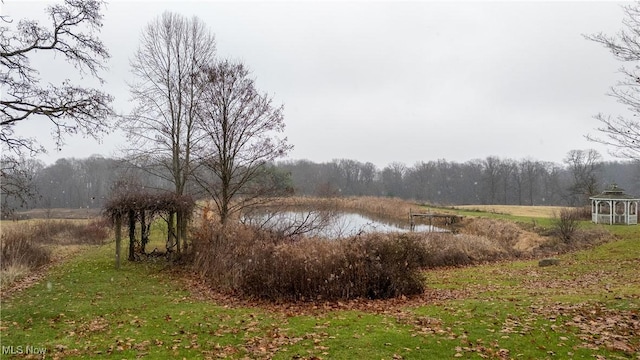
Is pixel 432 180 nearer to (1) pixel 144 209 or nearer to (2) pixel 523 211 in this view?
(2) pixel 523 211

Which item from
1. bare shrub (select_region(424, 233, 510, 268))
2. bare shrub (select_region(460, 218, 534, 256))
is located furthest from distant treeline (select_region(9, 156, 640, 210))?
bare shrub (select_region(424, 233, 510, 268))

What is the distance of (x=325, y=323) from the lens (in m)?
7.34

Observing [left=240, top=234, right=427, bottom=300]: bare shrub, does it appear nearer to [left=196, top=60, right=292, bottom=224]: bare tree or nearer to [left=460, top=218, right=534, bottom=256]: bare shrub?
[left=196, top=60, right=292, bottom=224]: bare tree

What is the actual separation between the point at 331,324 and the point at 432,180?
8630cm

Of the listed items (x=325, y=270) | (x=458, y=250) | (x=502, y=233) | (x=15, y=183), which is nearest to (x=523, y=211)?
(x=502, y=233)

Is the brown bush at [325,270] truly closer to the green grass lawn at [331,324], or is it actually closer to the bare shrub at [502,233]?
the green grass lawn at [331,324]

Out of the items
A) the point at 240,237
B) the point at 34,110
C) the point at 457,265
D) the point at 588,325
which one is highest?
the point at 34,110

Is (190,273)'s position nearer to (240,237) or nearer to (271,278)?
(240,237)

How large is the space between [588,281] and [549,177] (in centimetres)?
7766

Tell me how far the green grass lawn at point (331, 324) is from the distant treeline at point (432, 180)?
5754cm

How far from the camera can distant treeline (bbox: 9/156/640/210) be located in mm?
74000

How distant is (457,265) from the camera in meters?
18.9

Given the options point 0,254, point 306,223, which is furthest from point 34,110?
point 306,223

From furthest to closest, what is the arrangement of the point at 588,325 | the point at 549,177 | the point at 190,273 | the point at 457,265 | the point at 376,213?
1. the point at 549,177
2. the point at 376,213
3. the point at 457,265
4. the point at 190,273
5. the point at 588,325
